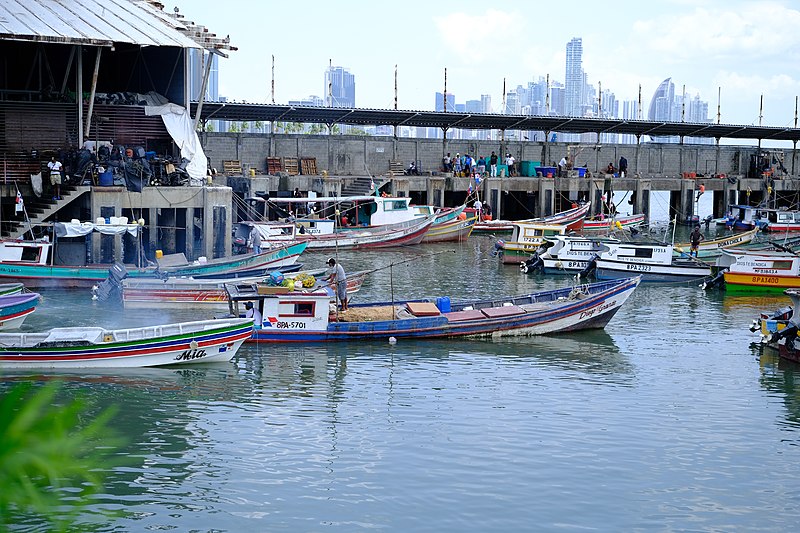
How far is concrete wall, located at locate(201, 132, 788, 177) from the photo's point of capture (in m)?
51.2

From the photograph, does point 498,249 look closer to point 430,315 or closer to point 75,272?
point 430,315

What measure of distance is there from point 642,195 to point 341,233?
24.4m

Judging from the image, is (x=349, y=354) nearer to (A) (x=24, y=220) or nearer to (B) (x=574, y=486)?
(B) (x=574, y=486)

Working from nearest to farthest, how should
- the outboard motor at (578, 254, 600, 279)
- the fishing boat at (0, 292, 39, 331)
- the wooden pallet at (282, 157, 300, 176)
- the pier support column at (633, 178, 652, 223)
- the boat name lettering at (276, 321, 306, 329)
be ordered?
1. the fishing boat at (0, 292, 39, 331)
2. the boat name lettering at (276, 321, 306, 329)
3. the outboard motor at (578, 254, 600, 279)
4. the wooden pallet at (282, 157, 300, 176)
5. the pier support column at (633, 178, 652, 223)

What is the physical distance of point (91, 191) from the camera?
110ft

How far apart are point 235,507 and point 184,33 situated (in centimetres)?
2689

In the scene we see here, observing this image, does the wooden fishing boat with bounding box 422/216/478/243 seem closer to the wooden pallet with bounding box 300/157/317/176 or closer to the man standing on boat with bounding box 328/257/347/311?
the wooden pallet with bounding box 300/157/317/176

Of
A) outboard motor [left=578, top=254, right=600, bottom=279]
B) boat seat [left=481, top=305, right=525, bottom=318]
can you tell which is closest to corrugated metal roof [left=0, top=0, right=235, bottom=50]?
boat seat [left=481, top=305, right=525, bottom=318]

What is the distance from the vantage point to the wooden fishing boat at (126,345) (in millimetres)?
20281

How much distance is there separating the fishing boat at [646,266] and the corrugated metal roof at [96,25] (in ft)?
55.6

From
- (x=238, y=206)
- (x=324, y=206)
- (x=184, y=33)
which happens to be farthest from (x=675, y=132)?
(x=184, y=33)

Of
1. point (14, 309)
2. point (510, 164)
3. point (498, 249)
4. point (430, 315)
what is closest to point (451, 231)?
point (498, 249)

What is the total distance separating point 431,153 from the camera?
58.1 metres

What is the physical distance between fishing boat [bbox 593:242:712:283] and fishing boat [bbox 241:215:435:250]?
473 inches
